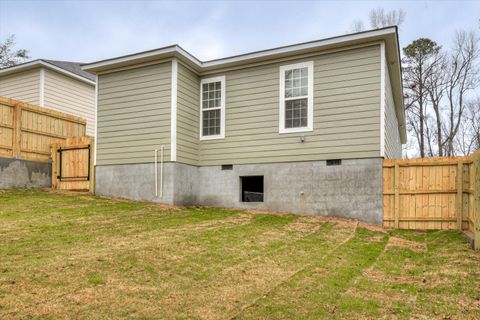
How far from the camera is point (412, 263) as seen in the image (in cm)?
573

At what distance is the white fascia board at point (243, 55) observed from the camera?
9492 millimetres

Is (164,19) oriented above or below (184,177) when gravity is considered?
above

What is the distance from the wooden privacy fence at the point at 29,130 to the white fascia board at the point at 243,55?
221 cm

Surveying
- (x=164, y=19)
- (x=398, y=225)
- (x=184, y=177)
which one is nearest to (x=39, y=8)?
(x=164, y=19)

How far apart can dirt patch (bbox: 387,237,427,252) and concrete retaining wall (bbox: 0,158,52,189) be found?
34.2ft

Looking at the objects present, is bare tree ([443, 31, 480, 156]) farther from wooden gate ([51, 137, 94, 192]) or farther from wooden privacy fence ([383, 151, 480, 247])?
wooden gate ([51, 137, 94, 192])

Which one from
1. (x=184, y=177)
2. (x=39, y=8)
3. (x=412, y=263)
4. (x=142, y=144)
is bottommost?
(x=412, y=263)

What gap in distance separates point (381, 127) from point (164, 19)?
52.0 feet

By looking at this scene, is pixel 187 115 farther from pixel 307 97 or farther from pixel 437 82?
pixel 437 82

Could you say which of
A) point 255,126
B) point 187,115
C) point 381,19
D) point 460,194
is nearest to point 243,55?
point 255,126

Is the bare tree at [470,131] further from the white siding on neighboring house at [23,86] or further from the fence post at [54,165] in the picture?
the white siding on neighboring house at [23,86]

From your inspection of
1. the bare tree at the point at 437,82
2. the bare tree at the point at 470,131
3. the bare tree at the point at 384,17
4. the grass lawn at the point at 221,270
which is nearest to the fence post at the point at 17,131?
the grass lawn at the point at 221,270

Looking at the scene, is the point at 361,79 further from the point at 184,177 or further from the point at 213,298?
the point at 213,298

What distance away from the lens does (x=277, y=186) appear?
1059 cm
